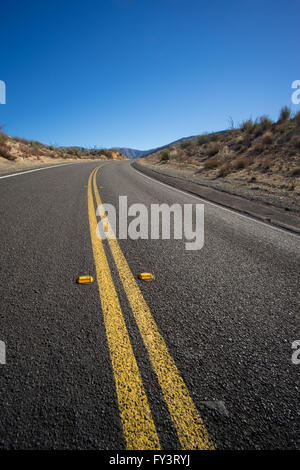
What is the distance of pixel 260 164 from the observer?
1270 cm

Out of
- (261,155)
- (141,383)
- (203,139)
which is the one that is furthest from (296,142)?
(141,383)

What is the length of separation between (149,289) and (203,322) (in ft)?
1.96

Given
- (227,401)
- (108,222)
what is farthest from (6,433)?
(108,222)

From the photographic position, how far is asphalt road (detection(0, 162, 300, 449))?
1040 millimetres

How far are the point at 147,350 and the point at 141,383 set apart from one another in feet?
0.75

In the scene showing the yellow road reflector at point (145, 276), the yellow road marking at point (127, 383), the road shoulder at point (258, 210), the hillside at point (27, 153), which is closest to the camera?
the yellow road marking at point (127, 383)

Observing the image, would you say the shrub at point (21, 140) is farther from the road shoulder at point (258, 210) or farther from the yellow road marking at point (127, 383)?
the yellow road marking at point (127, 383)

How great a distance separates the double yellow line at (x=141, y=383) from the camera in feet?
3.30

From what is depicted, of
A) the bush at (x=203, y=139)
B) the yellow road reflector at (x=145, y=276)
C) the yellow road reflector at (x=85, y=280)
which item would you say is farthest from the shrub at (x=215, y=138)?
the yellow road reflector at (x=85, y=280)

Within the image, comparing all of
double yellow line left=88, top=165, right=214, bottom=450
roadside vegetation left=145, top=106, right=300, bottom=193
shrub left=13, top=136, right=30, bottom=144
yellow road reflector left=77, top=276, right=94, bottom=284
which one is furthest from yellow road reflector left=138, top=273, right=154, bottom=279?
shrub left=13, top=136, right=30, bottom=144

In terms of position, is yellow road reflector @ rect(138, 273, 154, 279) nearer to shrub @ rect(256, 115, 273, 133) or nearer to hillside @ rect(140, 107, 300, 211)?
hillside @ rect(140, 107, 300, 211)

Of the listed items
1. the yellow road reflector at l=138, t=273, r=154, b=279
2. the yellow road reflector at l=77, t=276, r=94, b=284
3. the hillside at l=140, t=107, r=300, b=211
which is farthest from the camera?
the hillside at l=140, t=107, r=300, b=211

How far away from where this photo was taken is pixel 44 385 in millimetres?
1218

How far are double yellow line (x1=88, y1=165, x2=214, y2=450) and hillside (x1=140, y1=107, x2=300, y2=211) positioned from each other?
565 cm
